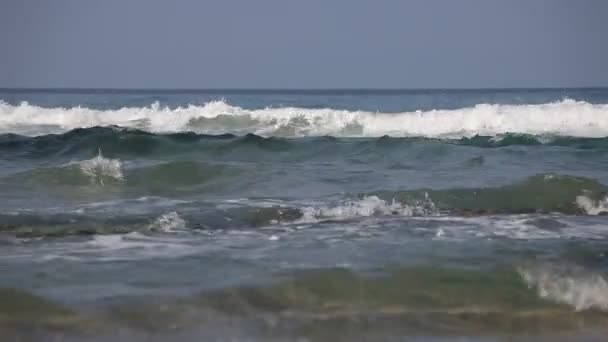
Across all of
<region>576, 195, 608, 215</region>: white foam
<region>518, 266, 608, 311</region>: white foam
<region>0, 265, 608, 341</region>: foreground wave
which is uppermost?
<region>576, 195, 608, 215</region>: white foam

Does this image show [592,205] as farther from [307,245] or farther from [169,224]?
[169,224]

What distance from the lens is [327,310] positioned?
505 centimetres

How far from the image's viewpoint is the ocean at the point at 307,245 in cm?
485

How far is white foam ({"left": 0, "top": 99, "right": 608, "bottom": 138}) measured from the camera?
21.4 metres

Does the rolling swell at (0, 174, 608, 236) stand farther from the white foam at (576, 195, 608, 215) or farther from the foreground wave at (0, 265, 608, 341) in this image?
the foreground wave at (0, 265, 608, 341)

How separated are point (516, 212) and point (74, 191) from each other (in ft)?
17.8

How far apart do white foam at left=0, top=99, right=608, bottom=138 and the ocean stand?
696 centimetres

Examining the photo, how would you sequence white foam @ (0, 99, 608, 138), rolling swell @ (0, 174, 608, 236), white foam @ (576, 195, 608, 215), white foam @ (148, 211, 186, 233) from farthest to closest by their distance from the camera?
white foam @ (0, 99, 608, 138), white foam @ (576, 195, 608, 215), rolling swell @ (0, 174, 608, 236), white foam @ (148, 211, 186, 233)

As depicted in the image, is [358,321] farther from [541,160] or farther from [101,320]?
[541,160]

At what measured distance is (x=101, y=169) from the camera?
11.1m

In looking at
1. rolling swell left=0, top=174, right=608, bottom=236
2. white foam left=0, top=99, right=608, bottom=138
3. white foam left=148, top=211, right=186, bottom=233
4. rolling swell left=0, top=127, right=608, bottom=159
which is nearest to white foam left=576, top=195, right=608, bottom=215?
rolling swell left=0, top=174, right=608, bottom=236

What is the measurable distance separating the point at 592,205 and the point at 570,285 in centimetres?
379

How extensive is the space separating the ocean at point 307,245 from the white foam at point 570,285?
0.02 metres

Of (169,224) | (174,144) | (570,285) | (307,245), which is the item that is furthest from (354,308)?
(174,144)
